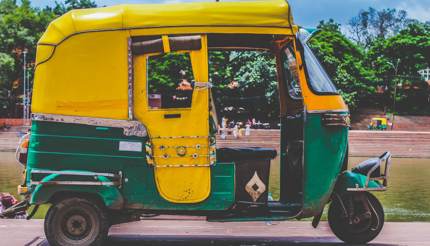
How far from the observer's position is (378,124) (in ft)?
193

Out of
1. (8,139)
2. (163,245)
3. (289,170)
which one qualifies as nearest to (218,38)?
(289,170)

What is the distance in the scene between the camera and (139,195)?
6.62 metres

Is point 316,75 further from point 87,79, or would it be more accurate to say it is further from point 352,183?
point 87,79

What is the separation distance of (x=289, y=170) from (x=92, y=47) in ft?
8.01

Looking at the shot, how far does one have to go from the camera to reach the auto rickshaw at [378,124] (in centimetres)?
→ 5783

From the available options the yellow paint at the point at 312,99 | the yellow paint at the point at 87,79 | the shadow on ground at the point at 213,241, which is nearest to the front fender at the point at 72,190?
the yellow paint at the point at 87,79

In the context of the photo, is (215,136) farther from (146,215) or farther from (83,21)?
(83,21)

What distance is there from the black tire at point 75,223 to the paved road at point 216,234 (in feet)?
1.71

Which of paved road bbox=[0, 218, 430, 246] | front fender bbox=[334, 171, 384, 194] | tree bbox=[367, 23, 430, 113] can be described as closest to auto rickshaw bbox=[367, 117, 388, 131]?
tree bbox=[367, 23, 430, 113]

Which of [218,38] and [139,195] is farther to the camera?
[218,38]

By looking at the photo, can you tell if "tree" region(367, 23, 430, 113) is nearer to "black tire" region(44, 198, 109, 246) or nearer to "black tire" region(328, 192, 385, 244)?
"black tire" region(328, 192, 385, 244)

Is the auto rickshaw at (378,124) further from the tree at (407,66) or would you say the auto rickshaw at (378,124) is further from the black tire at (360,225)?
the black tire at (360,225)

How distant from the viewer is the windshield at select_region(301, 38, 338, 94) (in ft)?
22.5

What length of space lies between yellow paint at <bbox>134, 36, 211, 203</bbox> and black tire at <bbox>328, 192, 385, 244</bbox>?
1.58 metres
